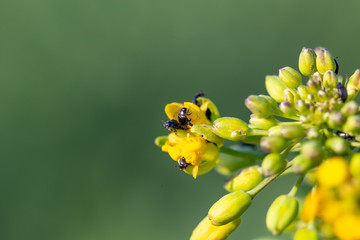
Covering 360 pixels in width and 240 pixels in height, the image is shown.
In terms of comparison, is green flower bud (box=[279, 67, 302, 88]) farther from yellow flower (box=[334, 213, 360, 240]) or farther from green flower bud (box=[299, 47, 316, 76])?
yellow flower (box=[334, 213, 360, 240])

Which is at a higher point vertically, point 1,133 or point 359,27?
point 1,133

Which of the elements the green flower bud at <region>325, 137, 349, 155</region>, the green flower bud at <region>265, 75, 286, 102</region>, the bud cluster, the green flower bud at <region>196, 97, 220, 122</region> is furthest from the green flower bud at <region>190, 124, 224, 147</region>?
the green flower bud at <region>325, 137, 349, 155</region>

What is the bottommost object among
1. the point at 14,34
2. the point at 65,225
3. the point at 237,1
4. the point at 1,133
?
the point at 65,225

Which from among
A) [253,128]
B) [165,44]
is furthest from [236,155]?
[165,44]

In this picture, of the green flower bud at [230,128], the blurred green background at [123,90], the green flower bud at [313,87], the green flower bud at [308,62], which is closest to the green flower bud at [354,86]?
the green flower bud at [313,87]

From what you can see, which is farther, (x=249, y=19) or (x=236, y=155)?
(x=249, y=19)

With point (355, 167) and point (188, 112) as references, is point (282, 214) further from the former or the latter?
point (188, 112)

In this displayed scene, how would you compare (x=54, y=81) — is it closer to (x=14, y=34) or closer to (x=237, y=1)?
(x=14, y=34)
